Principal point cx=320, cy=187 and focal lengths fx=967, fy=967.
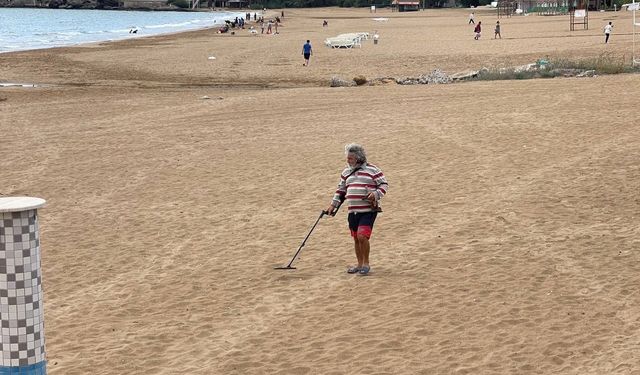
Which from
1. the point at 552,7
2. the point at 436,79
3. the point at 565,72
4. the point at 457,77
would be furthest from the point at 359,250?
the point at 552,7

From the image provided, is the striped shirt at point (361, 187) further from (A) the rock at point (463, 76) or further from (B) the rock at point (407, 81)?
(B) the rock at point (407, 81)

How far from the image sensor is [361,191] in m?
9.75

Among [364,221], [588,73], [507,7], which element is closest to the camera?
[364,221]

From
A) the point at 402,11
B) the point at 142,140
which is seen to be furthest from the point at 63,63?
the point at 402,11

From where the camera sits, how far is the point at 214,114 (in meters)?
24.1

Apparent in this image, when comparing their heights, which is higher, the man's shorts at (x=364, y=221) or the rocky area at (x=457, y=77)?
the rocky area at (x=457, y=77)

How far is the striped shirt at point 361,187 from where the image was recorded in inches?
383

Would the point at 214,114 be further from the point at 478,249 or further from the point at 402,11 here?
the point at 402,11

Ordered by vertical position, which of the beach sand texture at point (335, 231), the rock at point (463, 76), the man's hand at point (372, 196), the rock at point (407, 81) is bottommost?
the beach sand texture at point (335, 231)

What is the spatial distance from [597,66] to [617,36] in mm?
22445

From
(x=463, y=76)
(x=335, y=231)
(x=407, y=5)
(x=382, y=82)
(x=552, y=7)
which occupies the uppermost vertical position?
(x=407, y=5)

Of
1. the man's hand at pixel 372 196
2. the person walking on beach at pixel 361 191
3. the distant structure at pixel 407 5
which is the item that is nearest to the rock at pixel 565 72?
the person walking on beach at pixel 361 191

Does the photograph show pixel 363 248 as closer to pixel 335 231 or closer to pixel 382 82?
pixel 335 231

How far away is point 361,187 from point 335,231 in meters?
2.85
